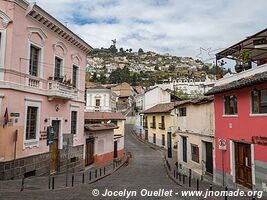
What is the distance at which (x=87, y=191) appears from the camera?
1116 centimetres

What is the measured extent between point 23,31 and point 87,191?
8.41 m

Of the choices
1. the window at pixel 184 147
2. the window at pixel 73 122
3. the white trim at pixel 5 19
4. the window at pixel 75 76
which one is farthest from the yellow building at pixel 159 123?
the white trim at pixel 5 19

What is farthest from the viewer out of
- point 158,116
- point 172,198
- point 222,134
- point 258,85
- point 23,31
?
point 158,116

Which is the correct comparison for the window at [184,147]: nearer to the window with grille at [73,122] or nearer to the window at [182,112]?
the window at [182,112]

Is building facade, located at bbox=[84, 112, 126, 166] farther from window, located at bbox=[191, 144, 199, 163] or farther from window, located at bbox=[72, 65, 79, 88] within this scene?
window, located at bbox=[191, 144, 199, 163]

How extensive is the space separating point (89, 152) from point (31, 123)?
31.1 feet

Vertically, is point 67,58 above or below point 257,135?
above

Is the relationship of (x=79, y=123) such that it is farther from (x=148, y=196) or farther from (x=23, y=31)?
(x=148, y=196)

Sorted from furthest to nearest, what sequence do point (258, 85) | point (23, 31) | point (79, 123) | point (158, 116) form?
point (158, 116), point (79, 123), point (23, 31), point (258, 85)

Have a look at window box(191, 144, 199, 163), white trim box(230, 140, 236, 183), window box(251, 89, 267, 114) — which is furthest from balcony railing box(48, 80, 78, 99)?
window box(251, 89, 267, 114)

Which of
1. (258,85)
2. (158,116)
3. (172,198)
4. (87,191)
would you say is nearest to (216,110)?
Answer: (258,85)

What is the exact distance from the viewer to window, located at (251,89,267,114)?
38.4ft

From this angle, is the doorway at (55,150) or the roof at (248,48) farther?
the doorway at (55,150)

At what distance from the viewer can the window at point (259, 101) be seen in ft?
38.4
